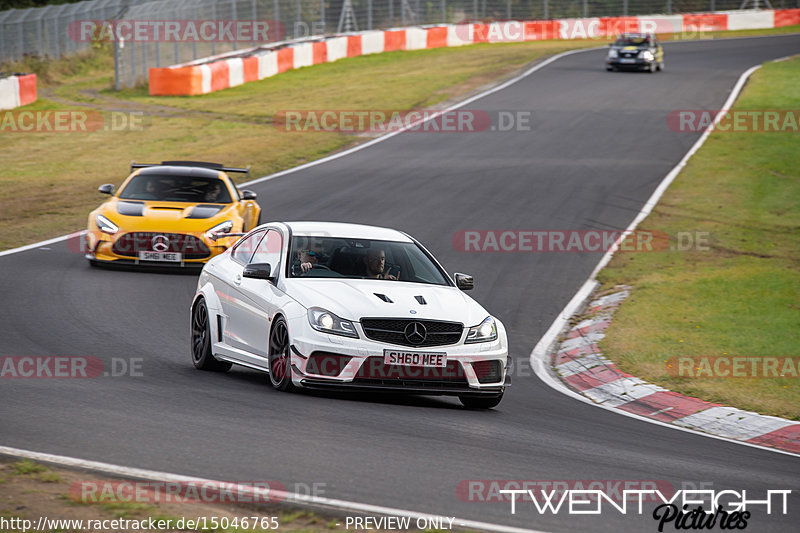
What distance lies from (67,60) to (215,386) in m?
44.7

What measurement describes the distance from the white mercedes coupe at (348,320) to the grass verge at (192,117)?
965 centimetres

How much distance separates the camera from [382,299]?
965 centimetres

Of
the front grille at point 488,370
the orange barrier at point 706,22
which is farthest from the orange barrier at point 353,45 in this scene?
the front grille at point 488,370

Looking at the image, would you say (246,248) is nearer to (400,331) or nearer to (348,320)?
(348,320)

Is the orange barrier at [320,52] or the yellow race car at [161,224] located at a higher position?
the orange barrier at [320,52]

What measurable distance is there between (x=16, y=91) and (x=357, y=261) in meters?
30.3

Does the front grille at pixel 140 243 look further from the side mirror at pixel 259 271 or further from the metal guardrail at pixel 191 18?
the metal guardrail at pixel 191 18

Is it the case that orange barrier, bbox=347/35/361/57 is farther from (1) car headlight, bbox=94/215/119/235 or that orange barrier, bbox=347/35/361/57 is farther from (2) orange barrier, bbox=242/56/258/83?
(1) car headlight, bbox=94/215/119/235

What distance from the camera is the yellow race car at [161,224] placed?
16.8 metres

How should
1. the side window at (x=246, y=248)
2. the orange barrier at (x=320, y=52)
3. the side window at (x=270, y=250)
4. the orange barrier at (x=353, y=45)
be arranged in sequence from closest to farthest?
the side window at (x=270, y=250)
the side window at (x=246, y=248)
the orange barrier at (x=320, y=52)
the orange barrier at (x=353, y=45)

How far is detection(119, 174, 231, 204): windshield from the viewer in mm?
17812

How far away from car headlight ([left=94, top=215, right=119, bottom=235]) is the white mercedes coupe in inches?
237

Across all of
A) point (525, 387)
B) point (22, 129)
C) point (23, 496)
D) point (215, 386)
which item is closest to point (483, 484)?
point (23, 496)

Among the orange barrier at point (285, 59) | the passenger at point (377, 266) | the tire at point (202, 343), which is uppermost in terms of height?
the orange barrier at point (285, 59)
